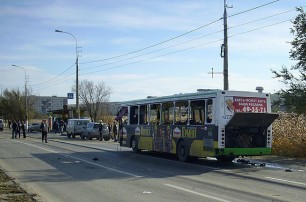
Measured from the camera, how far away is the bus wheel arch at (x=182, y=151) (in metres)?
18.4

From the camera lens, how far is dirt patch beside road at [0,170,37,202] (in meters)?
9.53

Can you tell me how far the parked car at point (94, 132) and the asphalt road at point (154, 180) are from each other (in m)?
23.7

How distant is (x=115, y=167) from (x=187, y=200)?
7.10 m

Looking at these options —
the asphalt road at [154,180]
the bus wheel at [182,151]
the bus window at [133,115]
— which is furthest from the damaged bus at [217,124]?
the bus window at [133,115]

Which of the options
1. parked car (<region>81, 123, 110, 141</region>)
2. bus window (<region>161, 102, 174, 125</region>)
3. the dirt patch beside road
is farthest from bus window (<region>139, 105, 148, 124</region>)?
parked car (<region>81, 123, 110, 141</region>)

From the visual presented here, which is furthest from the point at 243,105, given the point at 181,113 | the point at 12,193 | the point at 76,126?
the point at 76,126

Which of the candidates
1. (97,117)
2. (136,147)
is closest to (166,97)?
(136,147)

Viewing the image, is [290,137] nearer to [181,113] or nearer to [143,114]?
[181,113]

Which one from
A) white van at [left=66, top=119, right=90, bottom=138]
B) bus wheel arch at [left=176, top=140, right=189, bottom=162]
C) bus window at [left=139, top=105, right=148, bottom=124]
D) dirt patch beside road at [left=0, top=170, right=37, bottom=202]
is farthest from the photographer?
white van at [left=66, top=119, right=90, bottom=138]

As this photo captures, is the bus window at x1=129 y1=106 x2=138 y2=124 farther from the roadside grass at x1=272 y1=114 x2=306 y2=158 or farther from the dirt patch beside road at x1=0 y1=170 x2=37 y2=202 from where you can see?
the dirt patch beside road at x1=0 y1=170 x2=37 y2=202

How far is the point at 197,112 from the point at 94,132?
26.3 meters

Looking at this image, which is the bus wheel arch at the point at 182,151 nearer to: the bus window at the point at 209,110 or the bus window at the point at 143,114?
the bus window at the point at 209,110

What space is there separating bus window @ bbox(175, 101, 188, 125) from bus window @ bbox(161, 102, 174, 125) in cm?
45

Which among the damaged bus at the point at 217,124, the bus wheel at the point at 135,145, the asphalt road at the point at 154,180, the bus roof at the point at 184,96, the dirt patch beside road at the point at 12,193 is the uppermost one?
the bus roof at the point at 184,96
